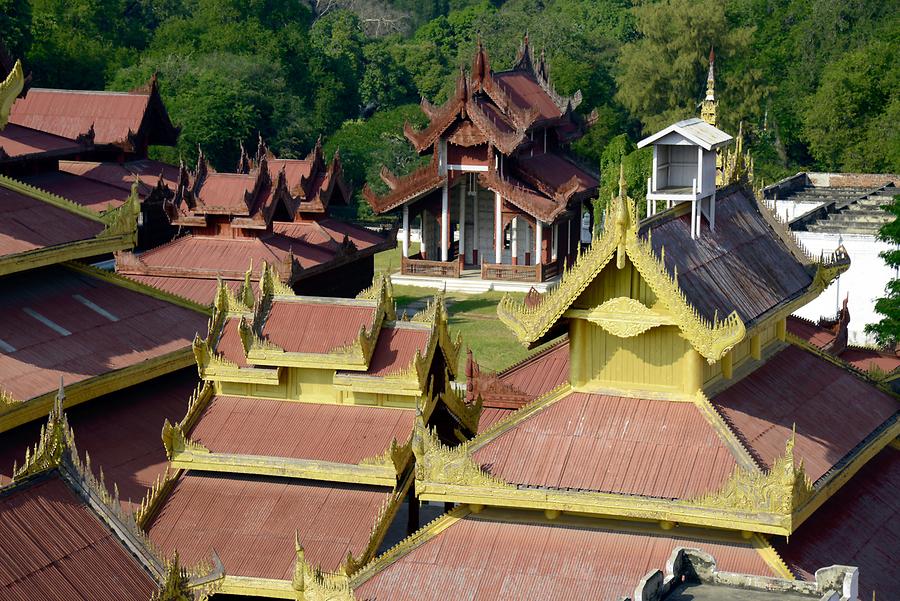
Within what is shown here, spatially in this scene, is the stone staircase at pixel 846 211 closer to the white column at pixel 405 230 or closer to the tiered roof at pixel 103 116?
the white column at pixel 405 230

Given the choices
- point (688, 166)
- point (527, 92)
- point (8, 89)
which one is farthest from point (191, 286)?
point (527, 92)

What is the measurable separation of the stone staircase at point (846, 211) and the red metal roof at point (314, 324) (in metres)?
23.1

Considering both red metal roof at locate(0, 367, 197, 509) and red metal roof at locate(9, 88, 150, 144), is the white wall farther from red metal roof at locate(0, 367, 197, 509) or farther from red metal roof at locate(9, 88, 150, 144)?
red metal roof at locate(0, 367, 197, 509)

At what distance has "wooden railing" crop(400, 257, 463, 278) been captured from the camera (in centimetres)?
5253

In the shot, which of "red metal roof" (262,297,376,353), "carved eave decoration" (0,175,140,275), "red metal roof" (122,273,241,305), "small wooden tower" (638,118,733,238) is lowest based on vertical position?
"red metal roof" (122,273,241,305)

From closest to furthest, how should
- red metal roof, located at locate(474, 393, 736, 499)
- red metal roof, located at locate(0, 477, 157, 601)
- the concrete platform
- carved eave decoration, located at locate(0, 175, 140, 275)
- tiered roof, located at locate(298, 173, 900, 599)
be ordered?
red metal roof, located at locate(0, 477, 157, 601) < tiered roof, located at locate(298, 173, 900, 599) < red metal roof, located at locate(474, 393, 736, 499) < carved eave decoration, located at locate(0, 175, 140, 275) < the concrete platform

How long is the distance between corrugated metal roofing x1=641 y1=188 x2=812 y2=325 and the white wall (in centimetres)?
1937

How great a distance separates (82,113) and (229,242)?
14.4m

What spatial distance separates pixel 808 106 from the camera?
232 feet

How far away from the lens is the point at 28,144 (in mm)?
33719

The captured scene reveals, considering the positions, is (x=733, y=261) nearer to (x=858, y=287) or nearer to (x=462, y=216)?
(x=858, y=287)

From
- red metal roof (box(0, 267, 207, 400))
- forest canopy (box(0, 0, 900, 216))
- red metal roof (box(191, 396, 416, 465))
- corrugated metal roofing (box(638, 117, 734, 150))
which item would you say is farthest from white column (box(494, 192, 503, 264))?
corrugated metal roofing (box(638, 117, 734, 150))

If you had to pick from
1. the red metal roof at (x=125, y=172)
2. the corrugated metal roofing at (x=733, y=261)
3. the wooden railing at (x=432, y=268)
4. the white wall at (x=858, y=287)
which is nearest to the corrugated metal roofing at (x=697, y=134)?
the corrugated metal roofing at (x=733, y=261)

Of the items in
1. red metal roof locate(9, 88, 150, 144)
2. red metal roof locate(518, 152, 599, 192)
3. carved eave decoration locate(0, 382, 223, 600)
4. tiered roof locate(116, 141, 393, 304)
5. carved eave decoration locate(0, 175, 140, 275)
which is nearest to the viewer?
carved eave decoration locate(0, 382, 223, 600)
